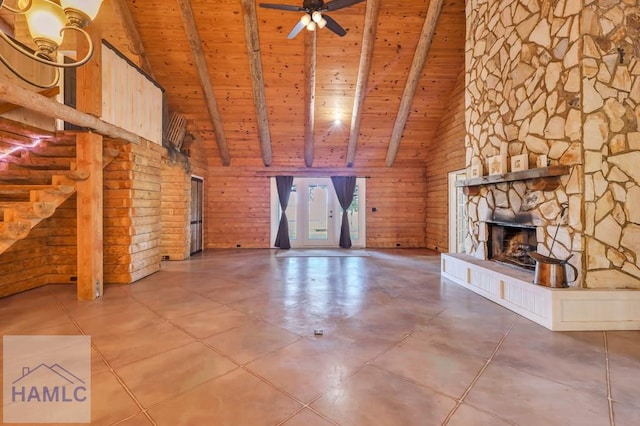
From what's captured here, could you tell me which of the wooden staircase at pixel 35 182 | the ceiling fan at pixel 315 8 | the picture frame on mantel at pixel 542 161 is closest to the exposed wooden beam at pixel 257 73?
the ceiling fan at pixel 315 8

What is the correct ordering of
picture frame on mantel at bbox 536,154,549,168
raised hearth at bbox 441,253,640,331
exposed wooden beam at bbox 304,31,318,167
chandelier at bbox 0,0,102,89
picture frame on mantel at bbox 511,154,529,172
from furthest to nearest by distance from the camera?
exposed wooden beam at bbox 304,31,318,167 → picture frame on mantel at bbox 511,154,529,172 → picture frame on mantel at bbox 536,154,549,168 → raised hearth at bbox 441,253,640,331 → chandelier at bbox 0,0,102,89

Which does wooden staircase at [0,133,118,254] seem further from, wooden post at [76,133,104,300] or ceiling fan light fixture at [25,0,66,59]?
Answer: ceiling fan light fixture at [25,0,66,59]

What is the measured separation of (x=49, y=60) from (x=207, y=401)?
2362 millimetres

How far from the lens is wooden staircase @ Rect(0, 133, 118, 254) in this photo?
9.25 feet

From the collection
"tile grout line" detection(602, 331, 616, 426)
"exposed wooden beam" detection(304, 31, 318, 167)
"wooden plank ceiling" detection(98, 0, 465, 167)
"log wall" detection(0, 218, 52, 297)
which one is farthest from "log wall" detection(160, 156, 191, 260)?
"tile grout line" detection(602, 331, 616, 426)

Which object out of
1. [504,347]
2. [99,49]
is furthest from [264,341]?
[99,49]

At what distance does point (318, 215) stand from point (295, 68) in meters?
4.03

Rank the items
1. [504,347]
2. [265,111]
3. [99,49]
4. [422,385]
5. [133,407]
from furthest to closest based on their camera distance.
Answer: [265,111]
[99,49]
[504,347]
[422,385]
[133,407]

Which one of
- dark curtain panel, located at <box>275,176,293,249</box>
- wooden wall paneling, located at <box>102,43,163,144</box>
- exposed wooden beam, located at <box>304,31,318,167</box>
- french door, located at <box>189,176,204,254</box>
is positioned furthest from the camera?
dark curtain panel, located at <box>275,176,293,249</box>

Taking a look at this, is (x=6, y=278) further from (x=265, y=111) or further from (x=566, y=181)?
(x=566, y=181)

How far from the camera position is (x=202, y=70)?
18.1 ft

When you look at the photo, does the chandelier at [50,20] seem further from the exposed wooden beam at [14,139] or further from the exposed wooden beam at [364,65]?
the exposed wooden beam at [364,65]

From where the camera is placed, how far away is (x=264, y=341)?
2512mm

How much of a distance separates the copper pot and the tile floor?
46cm
